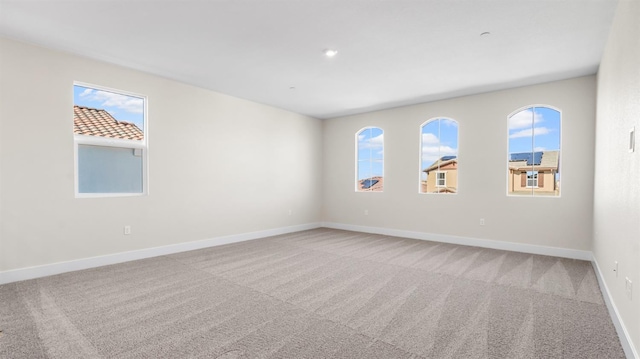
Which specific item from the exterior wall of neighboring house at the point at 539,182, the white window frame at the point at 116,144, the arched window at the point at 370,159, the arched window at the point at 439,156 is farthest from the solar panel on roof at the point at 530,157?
the white window frame at the point at 116,144

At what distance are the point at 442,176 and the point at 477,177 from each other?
65 cm

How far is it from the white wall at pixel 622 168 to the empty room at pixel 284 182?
1.5 inches

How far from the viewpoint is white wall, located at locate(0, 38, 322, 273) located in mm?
3334

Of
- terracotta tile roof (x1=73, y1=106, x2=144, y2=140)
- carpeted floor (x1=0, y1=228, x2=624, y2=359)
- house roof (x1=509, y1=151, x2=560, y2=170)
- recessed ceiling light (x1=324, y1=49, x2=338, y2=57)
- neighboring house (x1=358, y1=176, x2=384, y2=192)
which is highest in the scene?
recessed ceiling light (x1=324, y1=49, x2=338, y2=57)

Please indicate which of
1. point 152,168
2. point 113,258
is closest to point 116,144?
point 152,168

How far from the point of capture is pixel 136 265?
396 centimetres

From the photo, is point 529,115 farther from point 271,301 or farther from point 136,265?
point 136,265

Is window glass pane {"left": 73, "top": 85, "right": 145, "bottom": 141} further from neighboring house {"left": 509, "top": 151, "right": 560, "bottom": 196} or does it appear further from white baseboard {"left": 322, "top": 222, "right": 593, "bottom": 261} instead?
neighboring house {"left": 509, "top": 151, "right": 560, "bottom": 196}

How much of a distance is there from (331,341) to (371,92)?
4.19 meters

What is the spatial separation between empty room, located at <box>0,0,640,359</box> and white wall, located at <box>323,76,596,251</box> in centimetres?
3

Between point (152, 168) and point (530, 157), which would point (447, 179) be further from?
point (152, 168)

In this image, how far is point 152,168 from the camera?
4.43 metres

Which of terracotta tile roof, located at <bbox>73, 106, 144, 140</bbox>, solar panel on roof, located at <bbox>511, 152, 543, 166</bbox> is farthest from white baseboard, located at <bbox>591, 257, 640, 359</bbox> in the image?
terracotta tile roof, located at <bbox>73, 106, 144, 140</bbox>

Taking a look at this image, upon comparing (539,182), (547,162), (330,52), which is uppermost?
(330,52)
